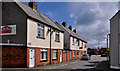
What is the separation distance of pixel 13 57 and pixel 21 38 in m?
2.31

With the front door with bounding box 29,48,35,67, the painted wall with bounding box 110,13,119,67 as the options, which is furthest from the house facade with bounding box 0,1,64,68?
the painted wall with bounding box 110,13,119,67

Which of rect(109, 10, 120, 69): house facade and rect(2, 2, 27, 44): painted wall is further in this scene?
rect(109, 10, 120, 69): house facade

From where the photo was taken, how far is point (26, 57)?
1455 cm

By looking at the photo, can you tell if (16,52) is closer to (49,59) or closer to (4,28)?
(4,28)

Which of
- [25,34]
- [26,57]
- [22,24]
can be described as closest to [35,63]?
[26,57]

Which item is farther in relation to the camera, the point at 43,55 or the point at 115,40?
the point at 43,55

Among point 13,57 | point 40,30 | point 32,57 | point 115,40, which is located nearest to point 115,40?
point 115,40

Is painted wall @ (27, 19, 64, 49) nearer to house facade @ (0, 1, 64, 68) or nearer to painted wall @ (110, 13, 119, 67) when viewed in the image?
house facade @ (0, 1, 64, 68)

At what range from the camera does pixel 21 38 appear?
50.5ft

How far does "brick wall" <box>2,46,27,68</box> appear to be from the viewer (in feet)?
47.9

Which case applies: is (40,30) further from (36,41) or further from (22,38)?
(22,38)

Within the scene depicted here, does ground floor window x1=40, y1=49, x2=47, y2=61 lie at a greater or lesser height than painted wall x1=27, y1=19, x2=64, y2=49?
lesser

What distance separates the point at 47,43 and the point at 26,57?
5.56 meters

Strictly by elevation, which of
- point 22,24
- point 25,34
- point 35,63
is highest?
point 22,24
